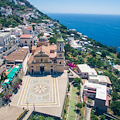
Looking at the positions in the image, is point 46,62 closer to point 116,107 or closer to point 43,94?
point 43,94

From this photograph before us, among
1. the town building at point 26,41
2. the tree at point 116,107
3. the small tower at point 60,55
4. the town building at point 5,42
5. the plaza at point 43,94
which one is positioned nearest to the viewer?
the plaza at point 43,94

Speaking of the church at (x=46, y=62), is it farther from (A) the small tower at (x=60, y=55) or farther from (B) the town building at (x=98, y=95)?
(B) the town building at (x=98, y=95)

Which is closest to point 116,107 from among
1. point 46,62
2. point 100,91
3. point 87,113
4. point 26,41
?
point 100,91

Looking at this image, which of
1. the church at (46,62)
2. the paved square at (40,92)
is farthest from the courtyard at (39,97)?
the church at (46,62)

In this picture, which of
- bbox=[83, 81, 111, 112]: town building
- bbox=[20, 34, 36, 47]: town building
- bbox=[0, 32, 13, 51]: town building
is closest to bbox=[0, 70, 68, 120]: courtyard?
bbox=[83, 81, 111, 112]: town building

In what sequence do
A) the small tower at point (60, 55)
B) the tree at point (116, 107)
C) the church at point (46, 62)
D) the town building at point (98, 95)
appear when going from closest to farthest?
the town building at point (98, 95), the tree at point (116, 107), the small tower at point (60, 55), the church at point (46, 62)

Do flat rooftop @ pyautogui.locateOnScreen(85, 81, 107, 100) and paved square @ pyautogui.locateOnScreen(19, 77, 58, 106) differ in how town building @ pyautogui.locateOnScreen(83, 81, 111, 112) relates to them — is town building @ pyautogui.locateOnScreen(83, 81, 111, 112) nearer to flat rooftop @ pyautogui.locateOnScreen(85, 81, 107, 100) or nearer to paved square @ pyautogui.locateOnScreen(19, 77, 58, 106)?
flat rooftop @ pyautogui.locateOnScreen(85, 81, 107, 100)

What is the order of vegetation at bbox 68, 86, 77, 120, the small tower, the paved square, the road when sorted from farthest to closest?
the small tower
the road
the paved square
vegetation at bbox 68, 86, 77, 120

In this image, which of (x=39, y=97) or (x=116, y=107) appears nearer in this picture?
(x=39, y=97)
